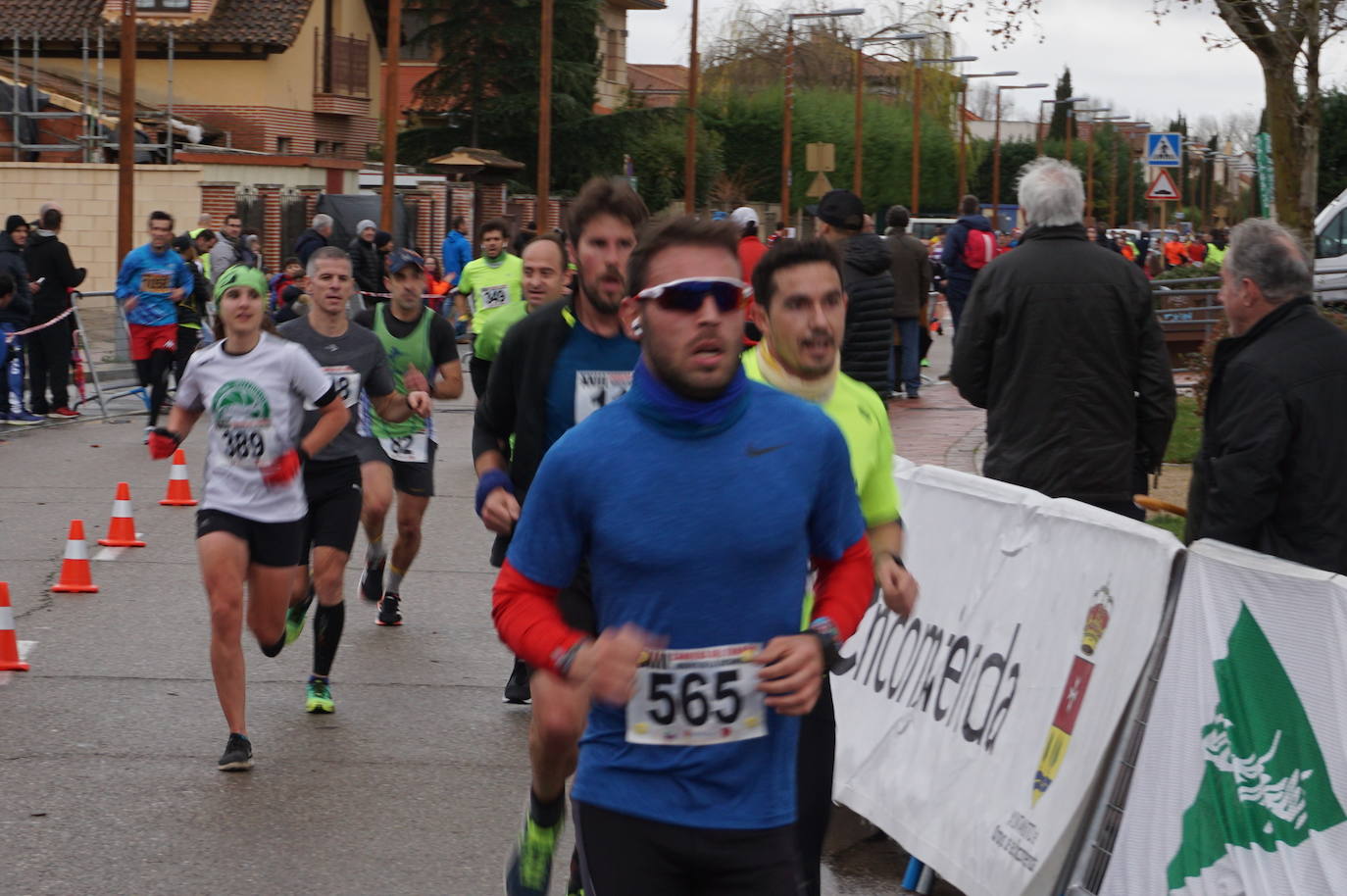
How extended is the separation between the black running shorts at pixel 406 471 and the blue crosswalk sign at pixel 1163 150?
16.2m

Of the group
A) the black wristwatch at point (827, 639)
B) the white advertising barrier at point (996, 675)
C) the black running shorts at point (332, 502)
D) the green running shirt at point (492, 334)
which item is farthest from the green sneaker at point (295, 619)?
the black wristwatch at point (827, 639)

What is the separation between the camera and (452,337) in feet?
30.0

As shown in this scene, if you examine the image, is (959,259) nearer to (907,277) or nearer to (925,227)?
(907,277)

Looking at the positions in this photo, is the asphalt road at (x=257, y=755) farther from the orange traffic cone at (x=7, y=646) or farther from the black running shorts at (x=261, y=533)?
the black running shorts at (x=261, y=533)

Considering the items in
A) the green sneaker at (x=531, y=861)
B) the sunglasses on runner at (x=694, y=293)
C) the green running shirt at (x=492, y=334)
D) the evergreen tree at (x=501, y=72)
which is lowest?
the green sneaker at (x=531, y=861)

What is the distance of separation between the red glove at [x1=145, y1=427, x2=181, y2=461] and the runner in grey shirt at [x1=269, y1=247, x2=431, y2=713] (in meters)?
0.84

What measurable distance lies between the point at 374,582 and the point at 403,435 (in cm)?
88

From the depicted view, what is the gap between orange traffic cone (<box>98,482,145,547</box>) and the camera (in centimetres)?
1161

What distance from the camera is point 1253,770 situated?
4281mm

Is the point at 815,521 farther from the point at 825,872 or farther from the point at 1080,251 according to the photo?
the point at 1080,251

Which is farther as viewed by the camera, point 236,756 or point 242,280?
point 242,280

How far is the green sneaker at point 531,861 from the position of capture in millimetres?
4195

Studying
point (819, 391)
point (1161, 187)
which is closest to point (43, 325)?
point (1161, 187)

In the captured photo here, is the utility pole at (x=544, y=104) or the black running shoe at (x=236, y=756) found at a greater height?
the utility pole at (x=544, y=104)
